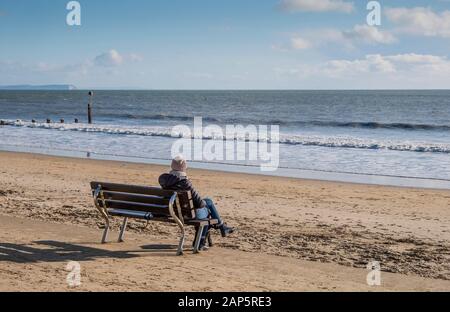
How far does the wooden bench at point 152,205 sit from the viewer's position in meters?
7.72

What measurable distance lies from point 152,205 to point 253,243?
5.66ft

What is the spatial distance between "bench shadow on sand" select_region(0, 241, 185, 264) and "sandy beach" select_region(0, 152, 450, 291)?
0.04 feet

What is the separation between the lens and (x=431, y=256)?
818 cm

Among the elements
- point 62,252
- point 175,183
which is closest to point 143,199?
point 175,183

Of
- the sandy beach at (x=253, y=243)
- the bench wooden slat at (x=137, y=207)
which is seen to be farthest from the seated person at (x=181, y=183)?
the sandy beach at (x=253, y=243)

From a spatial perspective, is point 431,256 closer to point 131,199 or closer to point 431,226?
point 431,226

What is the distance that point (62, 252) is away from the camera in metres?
7.92

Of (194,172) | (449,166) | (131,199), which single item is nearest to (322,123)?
(449,166)

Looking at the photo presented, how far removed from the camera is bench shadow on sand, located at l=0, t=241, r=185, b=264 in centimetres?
753

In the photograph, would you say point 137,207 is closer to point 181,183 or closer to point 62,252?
point 181,183
